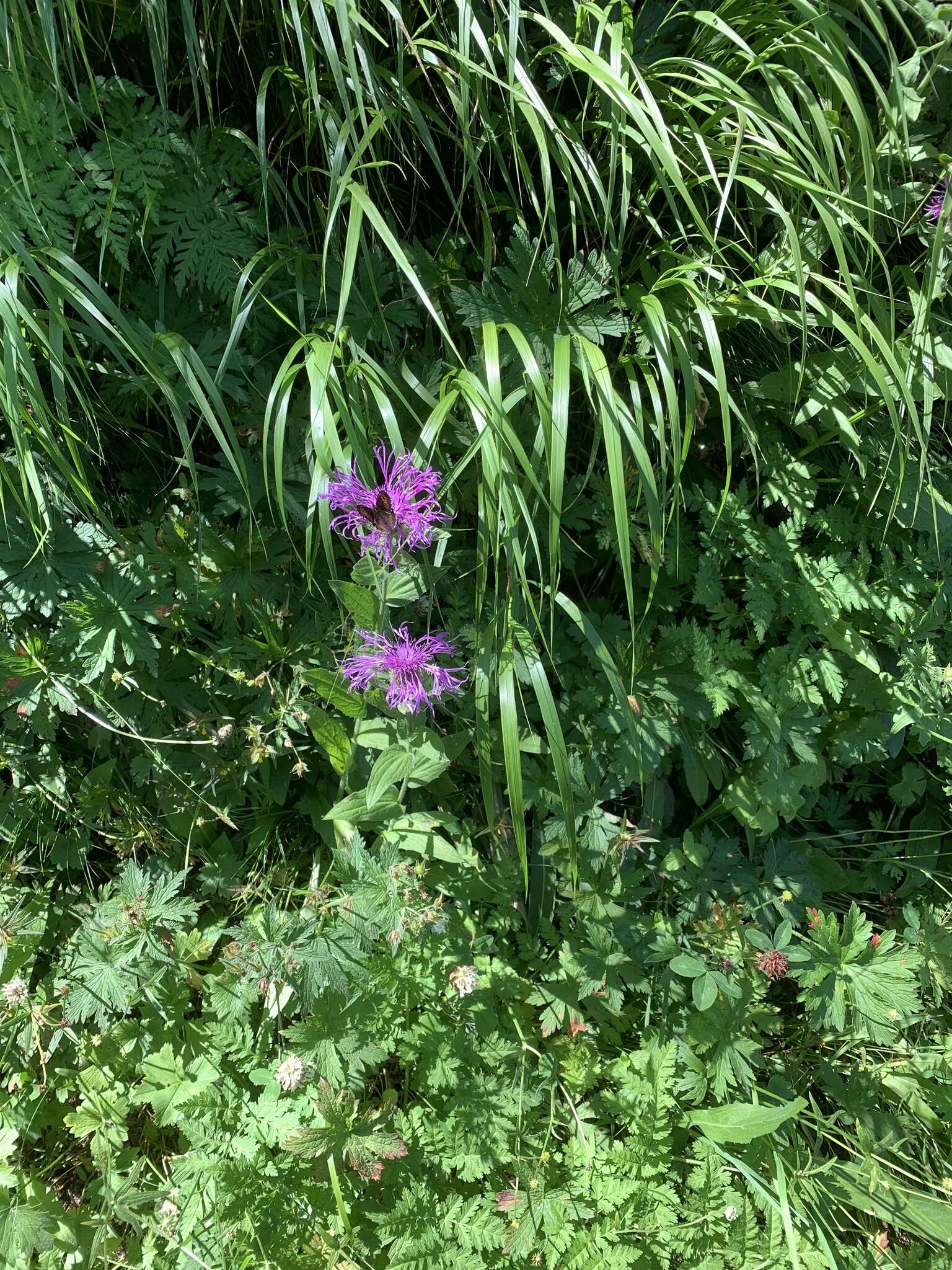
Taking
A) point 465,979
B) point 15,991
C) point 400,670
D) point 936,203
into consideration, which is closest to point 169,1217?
point 15,991

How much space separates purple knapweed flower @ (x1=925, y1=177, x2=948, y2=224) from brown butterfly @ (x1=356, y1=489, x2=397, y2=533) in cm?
107

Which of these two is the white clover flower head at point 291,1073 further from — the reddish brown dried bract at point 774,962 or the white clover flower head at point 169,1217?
the reddish brown dried bract at point 774,962

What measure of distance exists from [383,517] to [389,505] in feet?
0.06

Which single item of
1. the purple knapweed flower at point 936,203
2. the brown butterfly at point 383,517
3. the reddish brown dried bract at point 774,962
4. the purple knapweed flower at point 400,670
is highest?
the purple knapweed flower at point 936,203

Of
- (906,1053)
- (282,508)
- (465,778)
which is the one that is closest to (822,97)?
(282,508)

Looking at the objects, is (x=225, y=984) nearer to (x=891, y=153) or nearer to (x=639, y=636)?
(x=639, y=636)

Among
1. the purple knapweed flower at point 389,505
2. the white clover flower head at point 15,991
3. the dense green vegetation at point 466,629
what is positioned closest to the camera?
the purple knapweed flower at point 389,505

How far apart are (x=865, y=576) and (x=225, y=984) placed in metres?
1.38

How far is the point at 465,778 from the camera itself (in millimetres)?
1581

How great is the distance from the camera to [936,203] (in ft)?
4.63

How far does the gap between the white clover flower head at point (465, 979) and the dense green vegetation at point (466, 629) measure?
1cm

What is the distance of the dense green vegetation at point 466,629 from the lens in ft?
3.94

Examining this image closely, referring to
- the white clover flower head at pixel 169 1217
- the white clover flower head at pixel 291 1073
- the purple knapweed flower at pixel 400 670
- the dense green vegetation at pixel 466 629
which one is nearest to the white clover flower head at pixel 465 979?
the dense green vegetation at pixel 466 629

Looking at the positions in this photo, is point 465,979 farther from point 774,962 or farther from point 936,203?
point 936,203
